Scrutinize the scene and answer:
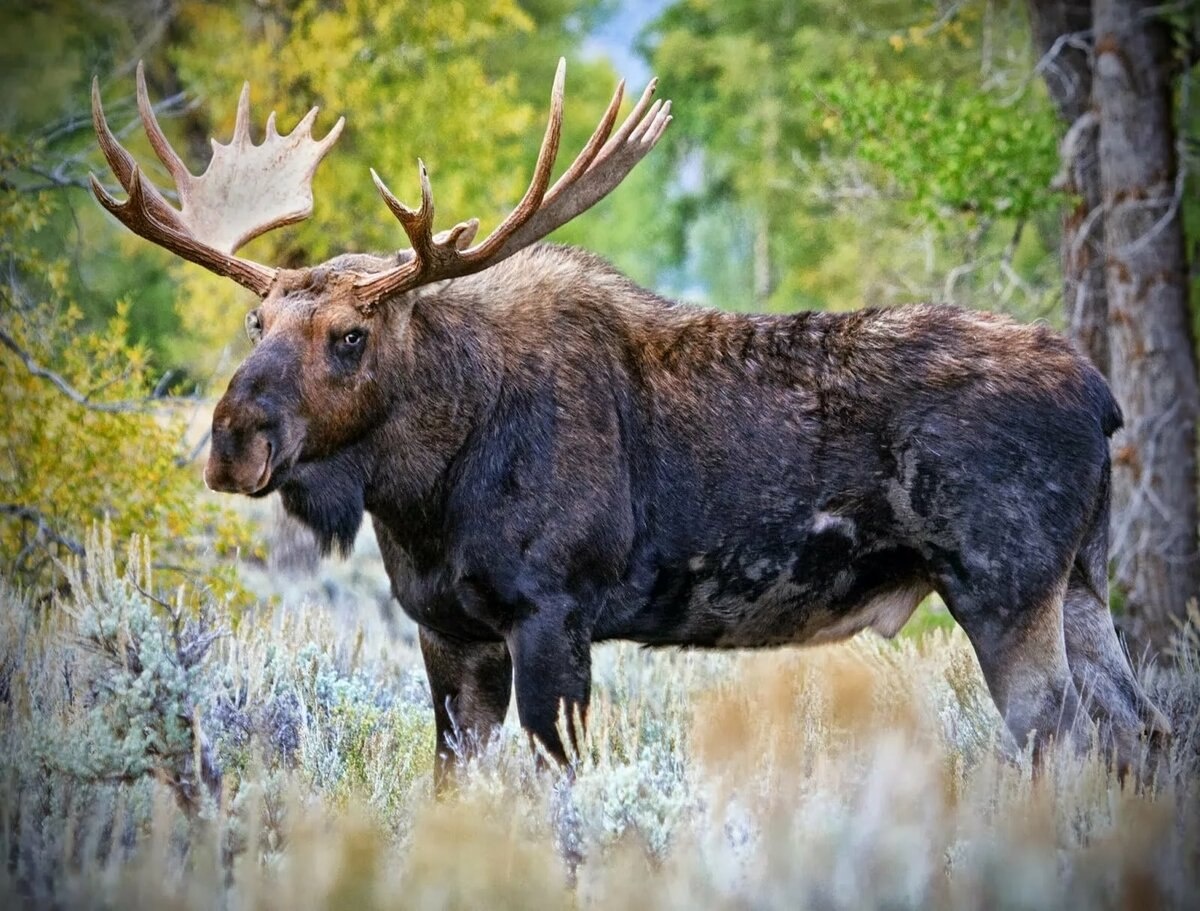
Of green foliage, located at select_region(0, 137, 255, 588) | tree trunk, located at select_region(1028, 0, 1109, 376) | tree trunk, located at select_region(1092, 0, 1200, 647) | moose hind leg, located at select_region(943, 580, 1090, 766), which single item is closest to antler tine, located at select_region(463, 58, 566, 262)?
moose hind leg, located at select_region(943, 580, 1090, 766)

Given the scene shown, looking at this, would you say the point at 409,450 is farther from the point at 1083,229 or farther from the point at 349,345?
the point at 1083,229

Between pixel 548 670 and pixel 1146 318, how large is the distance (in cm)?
601

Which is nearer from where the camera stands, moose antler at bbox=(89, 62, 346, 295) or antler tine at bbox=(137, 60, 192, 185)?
moose antler at bbox=(89, 62, 346, 295)

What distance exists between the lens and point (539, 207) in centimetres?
480

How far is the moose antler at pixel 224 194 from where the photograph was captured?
197 inches

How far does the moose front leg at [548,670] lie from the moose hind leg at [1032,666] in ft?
4.02

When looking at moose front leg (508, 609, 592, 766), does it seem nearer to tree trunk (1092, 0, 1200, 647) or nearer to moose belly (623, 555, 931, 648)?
moose belly (623, 555, 931, 648)

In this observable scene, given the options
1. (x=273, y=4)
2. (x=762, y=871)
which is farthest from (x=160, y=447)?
(x=273, y=4)

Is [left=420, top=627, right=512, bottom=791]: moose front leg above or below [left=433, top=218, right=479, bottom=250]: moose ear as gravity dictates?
below

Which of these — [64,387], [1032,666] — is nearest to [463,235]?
[1032,666]

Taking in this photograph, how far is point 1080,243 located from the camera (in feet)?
31.6

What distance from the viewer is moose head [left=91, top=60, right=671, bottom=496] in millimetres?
4336

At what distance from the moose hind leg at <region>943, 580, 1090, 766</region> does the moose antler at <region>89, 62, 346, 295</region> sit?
2545 millimetres

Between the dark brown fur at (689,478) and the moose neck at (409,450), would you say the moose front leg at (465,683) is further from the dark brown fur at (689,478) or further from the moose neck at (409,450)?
the moose neck at (409,450)
